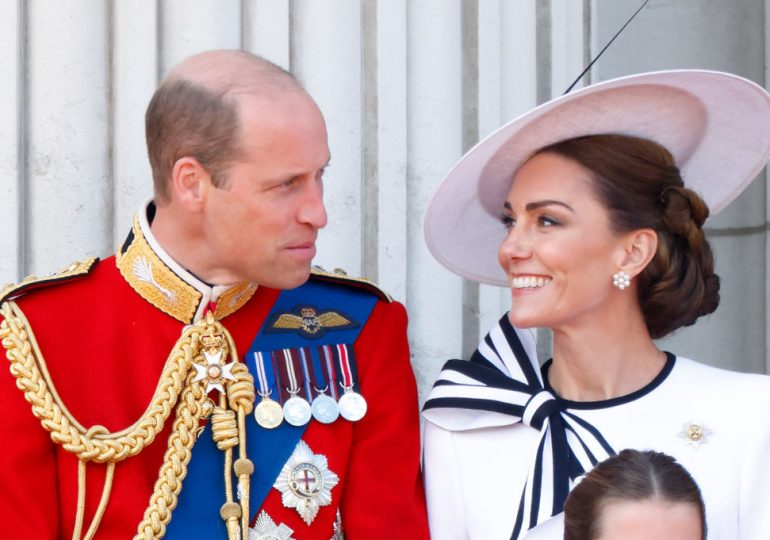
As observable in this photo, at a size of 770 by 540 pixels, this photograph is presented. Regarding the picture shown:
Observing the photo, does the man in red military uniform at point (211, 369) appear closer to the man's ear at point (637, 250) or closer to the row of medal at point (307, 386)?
the row of medal at point (307, 386)

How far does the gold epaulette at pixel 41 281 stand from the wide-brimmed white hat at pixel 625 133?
0.74 m

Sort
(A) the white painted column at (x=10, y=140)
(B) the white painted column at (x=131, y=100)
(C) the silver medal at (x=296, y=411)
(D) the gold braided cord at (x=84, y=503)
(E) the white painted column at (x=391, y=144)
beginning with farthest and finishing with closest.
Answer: (E) the white painted column at (x=391, y=144)
(B) the white painted column at (x=131, y=100)
(A) the white painted column at (x=10, y=140)
(C) the silver medal at (x=296, y=411)
(D) the gold braided cord at (x=84, y=503)

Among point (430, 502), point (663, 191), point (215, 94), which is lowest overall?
point (430, 502)

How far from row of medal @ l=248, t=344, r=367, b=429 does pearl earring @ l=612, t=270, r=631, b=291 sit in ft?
1.73

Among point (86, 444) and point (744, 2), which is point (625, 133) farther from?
point (744, 2)

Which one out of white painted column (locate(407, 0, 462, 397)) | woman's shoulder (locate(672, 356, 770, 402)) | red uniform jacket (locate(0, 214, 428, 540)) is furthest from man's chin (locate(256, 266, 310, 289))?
white painted column (locate(407, 0, 462, 397))

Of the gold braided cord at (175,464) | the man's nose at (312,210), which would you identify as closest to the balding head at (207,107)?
the man's nose at (312,210)

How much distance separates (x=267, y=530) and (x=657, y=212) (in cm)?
98

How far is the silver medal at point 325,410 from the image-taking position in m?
2.83

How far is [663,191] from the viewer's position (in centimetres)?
300

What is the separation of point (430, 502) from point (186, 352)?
578 millimetres

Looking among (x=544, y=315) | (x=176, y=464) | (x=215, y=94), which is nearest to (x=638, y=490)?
(x=544, y=315)

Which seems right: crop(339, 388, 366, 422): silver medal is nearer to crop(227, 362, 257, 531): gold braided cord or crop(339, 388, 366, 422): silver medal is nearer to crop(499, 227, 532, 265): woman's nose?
crop(227, 362, 257, 531): gold braided cord

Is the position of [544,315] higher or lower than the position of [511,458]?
higher
